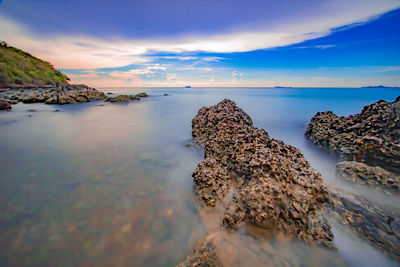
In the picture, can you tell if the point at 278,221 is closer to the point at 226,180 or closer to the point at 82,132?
the point at 226,180

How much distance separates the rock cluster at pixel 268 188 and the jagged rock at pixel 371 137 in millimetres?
2044

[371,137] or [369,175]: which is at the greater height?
[371,137]

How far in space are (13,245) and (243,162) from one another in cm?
401

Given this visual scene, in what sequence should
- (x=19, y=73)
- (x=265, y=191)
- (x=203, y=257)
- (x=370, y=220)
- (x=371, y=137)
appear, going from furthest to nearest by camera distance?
1. (x=19, y=73)
2. (x=371, y=137)
3. (x=265, y=191)
4. (x=370, y=220)
5. (x=203, y=257)

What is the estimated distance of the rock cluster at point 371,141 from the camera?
11.8 ft

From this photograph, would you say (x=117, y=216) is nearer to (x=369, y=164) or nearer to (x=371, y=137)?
(x=369, y=164)

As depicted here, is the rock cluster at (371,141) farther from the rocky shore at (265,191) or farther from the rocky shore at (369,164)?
the rocky shore at (265,191)

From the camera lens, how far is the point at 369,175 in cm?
349

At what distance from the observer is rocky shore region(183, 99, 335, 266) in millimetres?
2504

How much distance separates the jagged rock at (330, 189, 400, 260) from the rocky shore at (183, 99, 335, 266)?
29 cm

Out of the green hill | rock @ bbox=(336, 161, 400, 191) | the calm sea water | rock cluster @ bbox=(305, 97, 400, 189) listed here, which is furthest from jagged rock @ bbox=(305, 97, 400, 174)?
the green hill

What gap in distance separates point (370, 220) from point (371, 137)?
2624mm

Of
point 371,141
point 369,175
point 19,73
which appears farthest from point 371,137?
point 19,73

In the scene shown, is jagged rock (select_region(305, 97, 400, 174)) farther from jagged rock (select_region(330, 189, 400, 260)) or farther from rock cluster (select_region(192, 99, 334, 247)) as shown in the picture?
rock cluster (select_region(192, 99, 334, 247))
